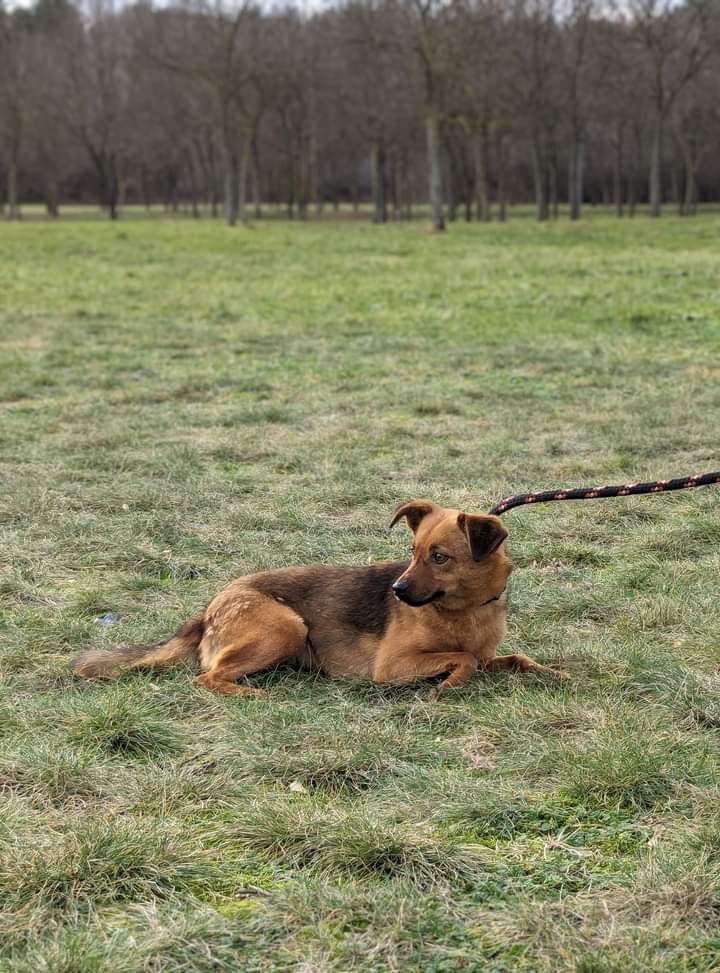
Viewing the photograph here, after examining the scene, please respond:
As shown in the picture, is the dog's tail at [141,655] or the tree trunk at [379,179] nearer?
the dog's tail at [141,655]

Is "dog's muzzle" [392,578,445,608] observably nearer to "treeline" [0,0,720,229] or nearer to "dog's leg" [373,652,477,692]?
"dog's leg" [373,652,477,692]

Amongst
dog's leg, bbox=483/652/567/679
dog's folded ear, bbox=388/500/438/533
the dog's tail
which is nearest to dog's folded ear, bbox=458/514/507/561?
dog's folded ear, bbox=388/500/438/533

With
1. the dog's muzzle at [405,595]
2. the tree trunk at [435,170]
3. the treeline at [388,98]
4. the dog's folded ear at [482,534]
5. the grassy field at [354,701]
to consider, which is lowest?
the grassy field at [354,701]

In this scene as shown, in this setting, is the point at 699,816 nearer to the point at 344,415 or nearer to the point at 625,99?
the point at 344,415

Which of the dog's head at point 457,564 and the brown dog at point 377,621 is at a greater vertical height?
the dog's head at point 457,564

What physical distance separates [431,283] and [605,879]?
2163cm

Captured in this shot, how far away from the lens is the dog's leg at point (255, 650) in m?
5.09

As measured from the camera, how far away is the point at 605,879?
3535mm

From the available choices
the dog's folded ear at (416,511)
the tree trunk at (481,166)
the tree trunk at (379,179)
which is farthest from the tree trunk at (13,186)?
the dog's folded ear at (416,511)

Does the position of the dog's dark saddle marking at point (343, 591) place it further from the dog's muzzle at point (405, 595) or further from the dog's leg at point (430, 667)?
the dog's muzzle at point (405, 595)

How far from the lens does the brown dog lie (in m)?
4.96

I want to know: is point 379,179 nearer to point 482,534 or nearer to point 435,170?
point 435,170

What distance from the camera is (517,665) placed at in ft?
17.1

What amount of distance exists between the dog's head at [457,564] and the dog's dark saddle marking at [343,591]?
1.14 ft
